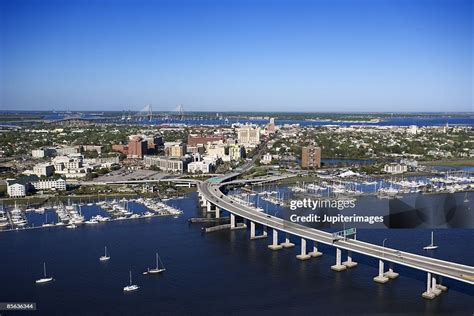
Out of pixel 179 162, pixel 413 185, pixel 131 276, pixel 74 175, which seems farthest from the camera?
pixel 179 162

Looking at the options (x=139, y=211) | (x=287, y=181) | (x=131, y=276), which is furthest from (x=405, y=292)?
(x=287, y=181)

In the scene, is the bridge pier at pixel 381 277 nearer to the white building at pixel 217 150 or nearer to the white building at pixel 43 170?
the white building at pixel 43 170

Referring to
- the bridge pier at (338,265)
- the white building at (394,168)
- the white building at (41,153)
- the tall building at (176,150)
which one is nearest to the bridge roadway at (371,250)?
the bridge pier at (338,265)

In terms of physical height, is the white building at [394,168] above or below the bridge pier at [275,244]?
above

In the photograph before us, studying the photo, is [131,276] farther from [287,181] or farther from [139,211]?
[287,181]

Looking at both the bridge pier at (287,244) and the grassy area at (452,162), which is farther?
the grassy area at (452,162)

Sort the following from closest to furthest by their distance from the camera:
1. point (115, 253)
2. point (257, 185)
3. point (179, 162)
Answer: point (115, 253), point (257, 185), point (179, 162)

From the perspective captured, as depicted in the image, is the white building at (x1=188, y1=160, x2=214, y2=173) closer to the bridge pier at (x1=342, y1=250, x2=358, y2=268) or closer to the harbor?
the harbor
